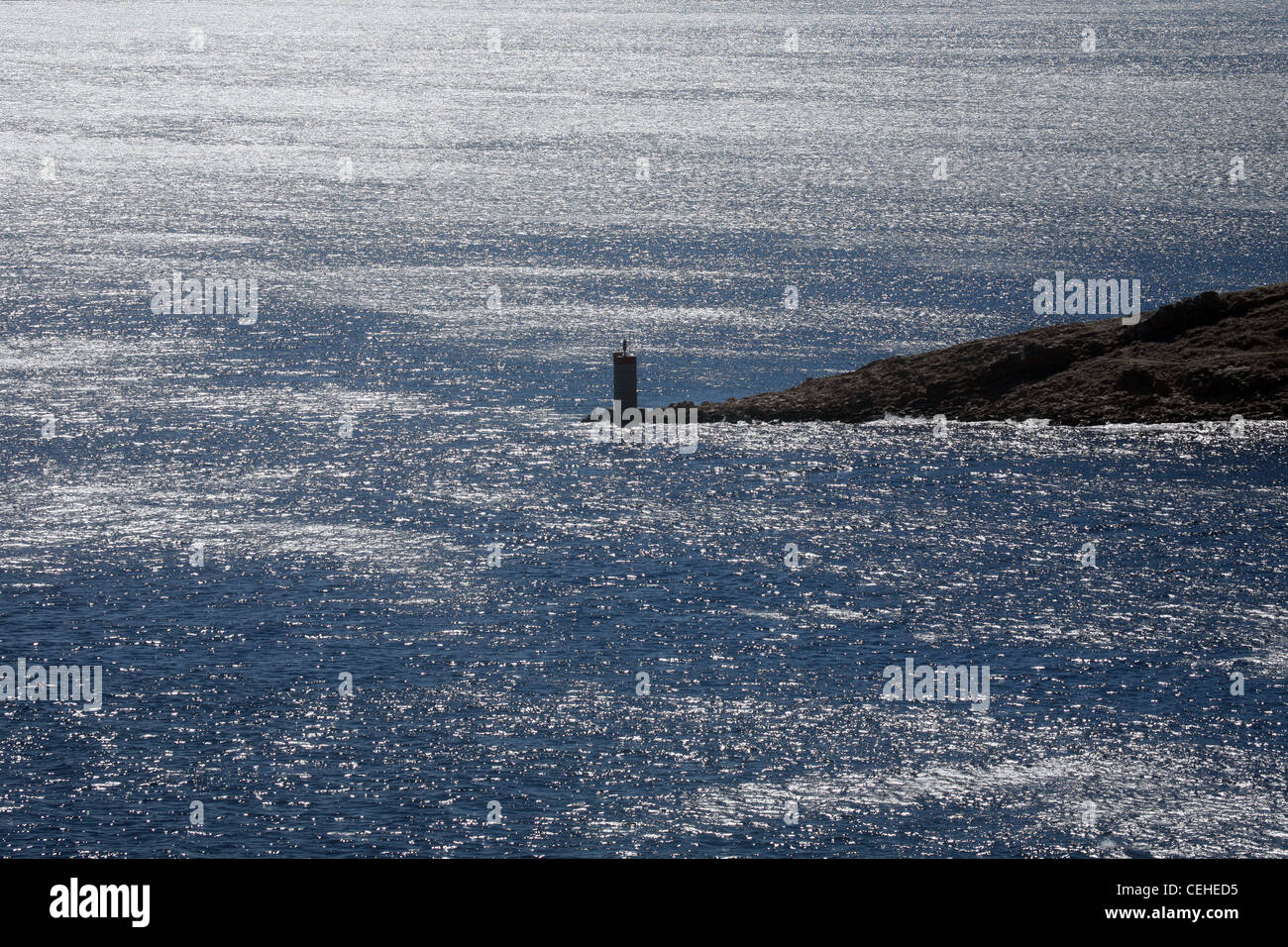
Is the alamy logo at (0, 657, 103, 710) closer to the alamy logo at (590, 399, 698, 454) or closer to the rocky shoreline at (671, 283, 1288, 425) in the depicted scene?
the alamy logo at (590, 399, 698, 454)

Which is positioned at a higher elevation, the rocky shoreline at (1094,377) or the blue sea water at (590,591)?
the rocky shoreline at (1094,377)

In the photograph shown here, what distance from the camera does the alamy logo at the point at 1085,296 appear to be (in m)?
77.7

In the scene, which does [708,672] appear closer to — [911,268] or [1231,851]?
[1231,851]

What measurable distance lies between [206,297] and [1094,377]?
4853 cm

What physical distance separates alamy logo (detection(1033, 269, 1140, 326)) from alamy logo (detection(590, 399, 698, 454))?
3028 centimetres

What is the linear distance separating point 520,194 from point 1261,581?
3714 inches

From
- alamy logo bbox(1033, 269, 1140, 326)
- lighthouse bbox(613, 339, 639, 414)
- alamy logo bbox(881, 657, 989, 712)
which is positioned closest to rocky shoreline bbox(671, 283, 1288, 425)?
lighthouse bbox(613, 339, 639, 414)

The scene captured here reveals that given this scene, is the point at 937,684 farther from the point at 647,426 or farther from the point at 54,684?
the point at 647,426

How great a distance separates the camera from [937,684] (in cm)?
3042

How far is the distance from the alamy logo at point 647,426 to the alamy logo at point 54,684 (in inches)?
756
